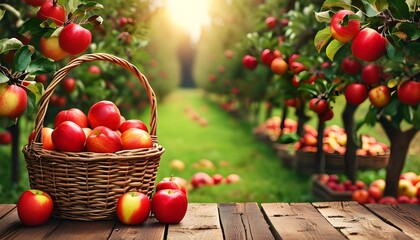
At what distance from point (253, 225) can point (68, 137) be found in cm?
87

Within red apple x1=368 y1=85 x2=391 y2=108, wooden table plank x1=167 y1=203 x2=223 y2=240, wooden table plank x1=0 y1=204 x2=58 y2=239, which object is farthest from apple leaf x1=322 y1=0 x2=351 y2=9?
wooden table plank x1=0 y1=204 x2=58 y2=239

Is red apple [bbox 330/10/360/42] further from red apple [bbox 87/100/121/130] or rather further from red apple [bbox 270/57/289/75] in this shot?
red apple [bbox 270/57/289/75]

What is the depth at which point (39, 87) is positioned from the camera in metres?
2.49

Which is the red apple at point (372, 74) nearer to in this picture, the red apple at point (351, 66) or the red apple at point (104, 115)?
the red apple at point (351, 66)

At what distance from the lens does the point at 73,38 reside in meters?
2.52

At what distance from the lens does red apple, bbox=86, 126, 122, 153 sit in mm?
2408

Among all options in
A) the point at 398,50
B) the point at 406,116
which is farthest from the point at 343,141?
the point at 398,50

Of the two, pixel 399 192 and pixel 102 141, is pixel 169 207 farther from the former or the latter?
pixel 399 192

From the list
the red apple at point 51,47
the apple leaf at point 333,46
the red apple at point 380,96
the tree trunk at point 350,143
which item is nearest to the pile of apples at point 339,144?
the tree trunk at point 350,143

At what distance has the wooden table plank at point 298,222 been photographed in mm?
2275

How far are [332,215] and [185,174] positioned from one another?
4.84 metres

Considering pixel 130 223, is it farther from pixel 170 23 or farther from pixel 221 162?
pixel 170 23

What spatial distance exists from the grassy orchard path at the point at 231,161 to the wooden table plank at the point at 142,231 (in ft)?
11.1

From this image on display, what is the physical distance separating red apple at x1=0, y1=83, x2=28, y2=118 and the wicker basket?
8cm
